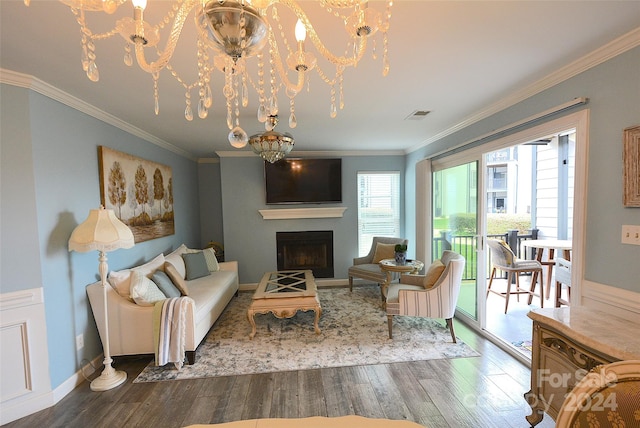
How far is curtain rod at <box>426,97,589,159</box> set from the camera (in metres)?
1.96

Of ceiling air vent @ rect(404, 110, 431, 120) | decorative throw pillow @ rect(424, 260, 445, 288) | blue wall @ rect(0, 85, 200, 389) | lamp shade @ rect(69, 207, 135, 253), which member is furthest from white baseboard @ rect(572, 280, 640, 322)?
blue wall @ rect(0, 85, 200, 389)

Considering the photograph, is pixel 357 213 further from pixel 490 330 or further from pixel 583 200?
pixel 583 200

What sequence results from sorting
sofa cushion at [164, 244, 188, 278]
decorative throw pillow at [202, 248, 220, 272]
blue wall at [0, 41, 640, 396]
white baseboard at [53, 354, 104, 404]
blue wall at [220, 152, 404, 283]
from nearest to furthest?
blue wall at [0, 41, 640, 396], white baseboard at [53, 354, 104, 404], sofa cushion at [164, 244, 188, 278], decorative throw pillow at [202, 248, 220, 272], blue wall at [220, 152, 404, 283]

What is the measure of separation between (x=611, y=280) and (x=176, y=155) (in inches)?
207

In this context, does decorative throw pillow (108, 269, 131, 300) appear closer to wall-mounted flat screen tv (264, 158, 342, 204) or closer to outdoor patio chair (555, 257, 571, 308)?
wall-mounted flat screen tv (264, 158, 342, 204)

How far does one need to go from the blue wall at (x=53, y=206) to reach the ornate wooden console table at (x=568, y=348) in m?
3.49

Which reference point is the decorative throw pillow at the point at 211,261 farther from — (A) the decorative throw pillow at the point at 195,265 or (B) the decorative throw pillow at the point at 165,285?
(B) the decorative throw pillow at the point at 165,285

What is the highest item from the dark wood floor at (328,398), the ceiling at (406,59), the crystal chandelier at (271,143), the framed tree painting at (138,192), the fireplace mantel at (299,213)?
the ceiling at (406,59)

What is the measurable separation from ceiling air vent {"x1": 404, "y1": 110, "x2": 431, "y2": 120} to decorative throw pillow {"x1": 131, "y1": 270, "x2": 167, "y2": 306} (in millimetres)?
3227

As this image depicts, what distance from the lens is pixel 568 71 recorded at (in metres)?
1.99

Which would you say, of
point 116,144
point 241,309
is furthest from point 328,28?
point 241,309

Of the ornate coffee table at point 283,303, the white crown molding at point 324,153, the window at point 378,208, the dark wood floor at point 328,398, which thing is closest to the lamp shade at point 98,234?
the dark wood floor at point 328,398

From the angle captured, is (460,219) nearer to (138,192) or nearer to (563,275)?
(563,275)

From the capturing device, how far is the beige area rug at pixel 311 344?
255 cm
